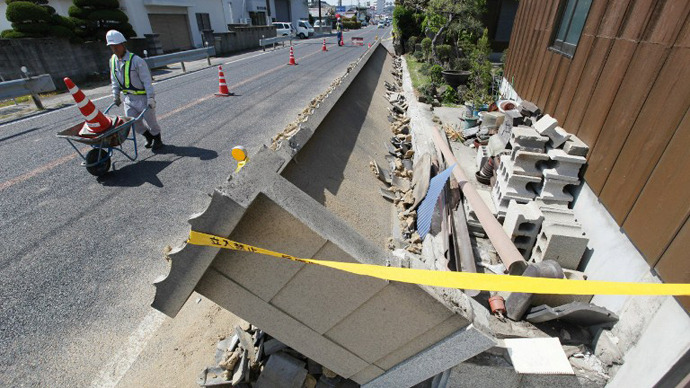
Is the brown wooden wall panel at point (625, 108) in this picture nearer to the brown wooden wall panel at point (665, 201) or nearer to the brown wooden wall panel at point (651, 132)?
the brown wooden wall panel at point (651, 132)

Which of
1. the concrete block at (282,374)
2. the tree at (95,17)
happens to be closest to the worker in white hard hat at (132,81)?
the concrete block at (282,374)

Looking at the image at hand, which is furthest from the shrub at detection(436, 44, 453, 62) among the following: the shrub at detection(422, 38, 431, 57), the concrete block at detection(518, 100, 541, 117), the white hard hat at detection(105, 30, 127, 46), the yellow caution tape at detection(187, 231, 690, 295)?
the yellow caution tape at detection(187, 231, 690, 295)

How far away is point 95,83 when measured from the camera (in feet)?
44.5

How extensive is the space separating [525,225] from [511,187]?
0.75 metres

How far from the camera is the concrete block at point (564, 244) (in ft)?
11.1

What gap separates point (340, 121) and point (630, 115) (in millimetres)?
3388

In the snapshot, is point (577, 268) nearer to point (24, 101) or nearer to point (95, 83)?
point (24, 101)

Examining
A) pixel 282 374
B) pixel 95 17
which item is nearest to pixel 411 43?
pixel 95 17

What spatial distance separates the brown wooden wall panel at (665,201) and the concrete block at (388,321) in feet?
6.22

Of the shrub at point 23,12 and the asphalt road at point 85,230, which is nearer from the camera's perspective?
the asphalt road at point 85,230

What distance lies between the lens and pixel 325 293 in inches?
79.2

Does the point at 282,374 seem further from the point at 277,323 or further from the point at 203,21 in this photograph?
the point at 203,21

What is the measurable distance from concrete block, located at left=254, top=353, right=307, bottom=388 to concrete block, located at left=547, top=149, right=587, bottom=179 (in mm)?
3771

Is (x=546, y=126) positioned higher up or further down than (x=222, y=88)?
higher up
